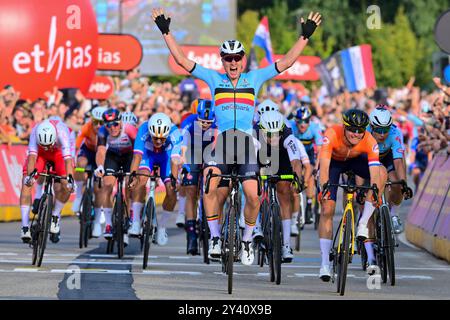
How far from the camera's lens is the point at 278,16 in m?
81.6

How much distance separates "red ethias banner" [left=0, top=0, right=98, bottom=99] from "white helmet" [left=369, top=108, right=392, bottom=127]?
15015mm

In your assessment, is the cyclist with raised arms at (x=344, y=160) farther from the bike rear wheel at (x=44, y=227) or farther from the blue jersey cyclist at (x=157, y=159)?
the bike rear wheel at (x=44, y=227)

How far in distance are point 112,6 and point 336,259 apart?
47.0m

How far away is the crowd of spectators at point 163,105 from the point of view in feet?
78.2

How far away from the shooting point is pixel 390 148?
1634cm

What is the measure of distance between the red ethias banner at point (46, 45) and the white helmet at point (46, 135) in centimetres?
1238

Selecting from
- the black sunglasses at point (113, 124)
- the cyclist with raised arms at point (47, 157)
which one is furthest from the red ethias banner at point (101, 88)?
the cyclist with raised arms at point (47, 157)

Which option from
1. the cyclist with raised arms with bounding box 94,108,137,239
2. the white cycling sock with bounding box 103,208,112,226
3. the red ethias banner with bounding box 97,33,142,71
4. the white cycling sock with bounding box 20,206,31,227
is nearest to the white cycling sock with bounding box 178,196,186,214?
the cyclist with raised arms with bounding box 94,108,137,239

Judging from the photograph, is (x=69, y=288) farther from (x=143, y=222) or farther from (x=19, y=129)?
(x=19, y=129)

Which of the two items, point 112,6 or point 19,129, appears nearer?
point 19,129

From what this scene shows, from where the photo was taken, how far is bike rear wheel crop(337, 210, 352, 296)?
13.9m

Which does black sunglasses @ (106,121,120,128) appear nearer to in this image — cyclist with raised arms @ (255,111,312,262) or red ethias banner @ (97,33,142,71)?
cyclist with raised arms @ (255,111,312,262)

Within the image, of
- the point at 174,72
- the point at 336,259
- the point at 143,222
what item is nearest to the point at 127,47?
the point at 174,72
